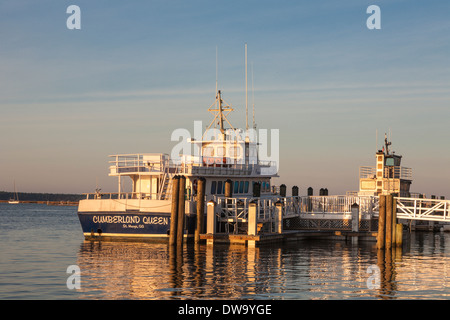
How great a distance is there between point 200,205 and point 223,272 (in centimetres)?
1010

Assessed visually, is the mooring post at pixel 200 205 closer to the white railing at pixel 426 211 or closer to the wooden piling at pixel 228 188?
the wooden piling at pixel 228 188

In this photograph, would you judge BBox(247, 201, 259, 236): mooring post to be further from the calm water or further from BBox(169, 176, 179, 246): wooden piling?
BBox(169, 176, 179, 246): wooden piling

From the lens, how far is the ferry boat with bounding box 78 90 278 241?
1350 inches

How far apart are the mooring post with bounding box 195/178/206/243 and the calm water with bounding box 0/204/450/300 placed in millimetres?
968

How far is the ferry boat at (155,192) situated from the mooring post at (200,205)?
2.61ft

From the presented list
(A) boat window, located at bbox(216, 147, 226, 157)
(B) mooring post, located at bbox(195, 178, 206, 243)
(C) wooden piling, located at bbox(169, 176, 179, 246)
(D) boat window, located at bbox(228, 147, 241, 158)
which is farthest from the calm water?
(A) boat window, located at bbox(216, 147, 226, 157)

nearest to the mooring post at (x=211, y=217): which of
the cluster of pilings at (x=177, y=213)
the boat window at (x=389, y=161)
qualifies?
the cluster of pilings at (x=177, y=213)

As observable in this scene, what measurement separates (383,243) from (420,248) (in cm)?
536

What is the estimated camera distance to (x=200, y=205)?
110ft

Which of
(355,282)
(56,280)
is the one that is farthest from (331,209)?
(56,280)

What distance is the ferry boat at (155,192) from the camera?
34281 mm

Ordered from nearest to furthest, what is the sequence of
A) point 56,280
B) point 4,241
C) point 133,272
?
point 56,280 → point 133,272 → point 4,241

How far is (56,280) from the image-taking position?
2181 centimetres
